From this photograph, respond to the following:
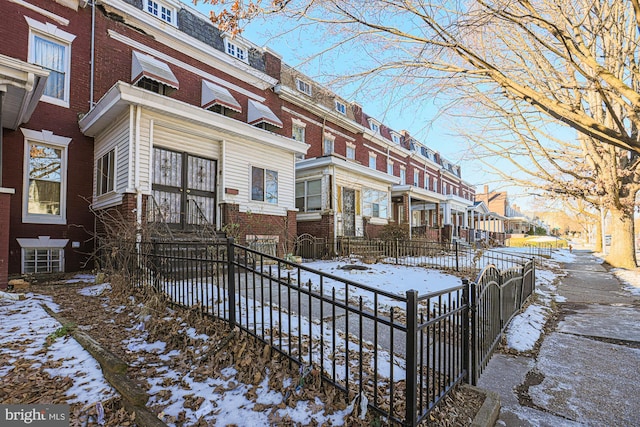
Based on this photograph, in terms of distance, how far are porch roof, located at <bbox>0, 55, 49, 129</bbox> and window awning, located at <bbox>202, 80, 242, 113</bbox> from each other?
5.52 m

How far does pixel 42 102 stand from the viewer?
910 cm

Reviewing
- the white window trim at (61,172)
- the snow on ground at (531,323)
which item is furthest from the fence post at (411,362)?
the white window trim at (61,172)

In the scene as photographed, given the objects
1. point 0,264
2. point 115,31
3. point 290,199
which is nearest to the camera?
point 0,264

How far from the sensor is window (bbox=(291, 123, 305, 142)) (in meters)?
17.8

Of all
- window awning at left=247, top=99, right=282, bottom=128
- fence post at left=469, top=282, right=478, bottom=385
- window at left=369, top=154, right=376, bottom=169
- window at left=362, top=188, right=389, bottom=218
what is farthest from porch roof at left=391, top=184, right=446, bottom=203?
fence post at left=469, top=282, right=478, bottom=385

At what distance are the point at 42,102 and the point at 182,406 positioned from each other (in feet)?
34.0

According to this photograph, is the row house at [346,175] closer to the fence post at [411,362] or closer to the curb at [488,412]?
the fence post at [411,362]

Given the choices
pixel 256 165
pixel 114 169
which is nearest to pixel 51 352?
pixel 114 169

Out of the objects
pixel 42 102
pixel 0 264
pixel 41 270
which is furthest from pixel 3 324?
pixel 42 102

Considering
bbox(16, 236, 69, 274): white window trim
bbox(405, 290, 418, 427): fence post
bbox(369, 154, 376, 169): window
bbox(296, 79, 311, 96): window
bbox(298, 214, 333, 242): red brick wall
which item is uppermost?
bbox(296, 79, 311, 96): window

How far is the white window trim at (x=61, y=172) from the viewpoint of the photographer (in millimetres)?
8812

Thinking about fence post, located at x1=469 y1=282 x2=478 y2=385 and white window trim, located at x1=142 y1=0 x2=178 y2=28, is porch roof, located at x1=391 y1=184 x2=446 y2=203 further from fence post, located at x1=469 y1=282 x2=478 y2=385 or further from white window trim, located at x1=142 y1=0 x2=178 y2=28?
fence post, located at x1=469 y1=282 x2=478 y2=385

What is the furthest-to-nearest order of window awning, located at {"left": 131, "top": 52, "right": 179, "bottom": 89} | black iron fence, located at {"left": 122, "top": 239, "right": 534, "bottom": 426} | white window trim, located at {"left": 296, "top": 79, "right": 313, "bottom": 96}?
white window trim, located at {"left": 296, "top": 79, "right": 313, "bottom": 96} < window awning, located at {"left": 131, "top": 52, "right": 179, "bottom": 89} < black iron fence, located at {"left": 122, "top": 239, "right": 534, "bottom": 426}

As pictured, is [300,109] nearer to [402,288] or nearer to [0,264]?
[402,288]
